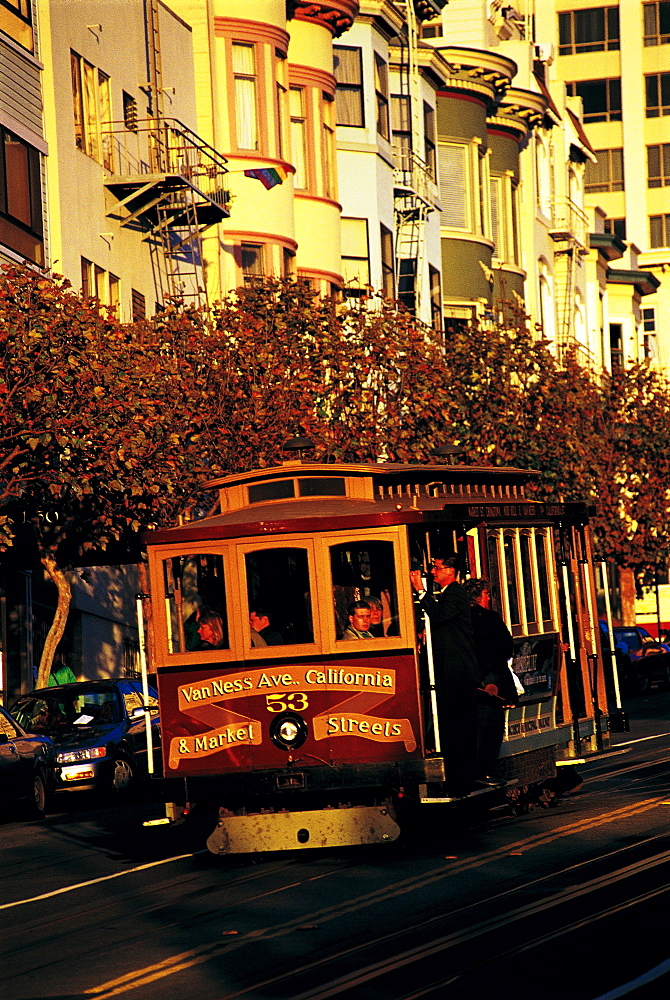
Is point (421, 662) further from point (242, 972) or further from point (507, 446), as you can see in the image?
point (507, 446)

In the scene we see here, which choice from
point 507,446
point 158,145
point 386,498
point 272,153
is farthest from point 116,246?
point 386,498

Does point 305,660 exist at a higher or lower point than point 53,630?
lower

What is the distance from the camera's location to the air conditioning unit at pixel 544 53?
58644 millimetres

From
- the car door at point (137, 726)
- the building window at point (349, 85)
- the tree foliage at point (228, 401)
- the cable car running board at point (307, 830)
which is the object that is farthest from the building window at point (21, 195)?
the cable car running board at point (307, 830)

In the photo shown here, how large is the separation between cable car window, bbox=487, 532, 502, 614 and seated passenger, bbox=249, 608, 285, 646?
2.12m

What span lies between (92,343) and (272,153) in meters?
16.1

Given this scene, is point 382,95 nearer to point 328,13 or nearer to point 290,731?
point 328,13

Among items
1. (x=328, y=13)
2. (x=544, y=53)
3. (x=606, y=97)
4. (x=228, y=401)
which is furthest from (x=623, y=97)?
(x=228, y=401)

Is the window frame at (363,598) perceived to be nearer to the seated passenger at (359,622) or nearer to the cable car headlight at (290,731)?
the seated passenger at (359,622)

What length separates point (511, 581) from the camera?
15.8 m

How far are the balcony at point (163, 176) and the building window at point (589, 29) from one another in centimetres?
5459

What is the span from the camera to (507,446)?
3953 centimetres

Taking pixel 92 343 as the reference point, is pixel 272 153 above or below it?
above

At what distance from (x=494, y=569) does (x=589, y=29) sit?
7521 centimetres
